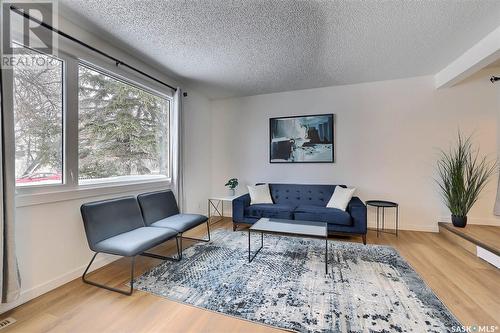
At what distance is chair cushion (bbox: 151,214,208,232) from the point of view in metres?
2.59

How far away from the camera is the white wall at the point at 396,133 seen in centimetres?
329

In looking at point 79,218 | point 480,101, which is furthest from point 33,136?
point 480,101

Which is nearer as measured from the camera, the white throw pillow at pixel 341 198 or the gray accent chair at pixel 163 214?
the gray accent chair at pixel 163 214

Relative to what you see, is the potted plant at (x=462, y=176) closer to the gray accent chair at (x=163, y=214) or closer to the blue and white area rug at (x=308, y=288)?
the blue and white area rug at (x=308, y=288)

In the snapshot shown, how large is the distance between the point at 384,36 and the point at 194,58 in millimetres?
2237

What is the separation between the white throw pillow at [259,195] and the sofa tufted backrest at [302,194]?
147 mm

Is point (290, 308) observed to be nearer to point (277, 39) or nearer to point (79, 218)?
point (79, 218)

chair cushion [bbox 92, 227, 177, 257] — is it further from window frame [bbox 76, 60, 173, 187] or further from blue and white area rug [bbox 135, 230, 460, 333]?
window frame [bbox 76, 60, 173, 187]

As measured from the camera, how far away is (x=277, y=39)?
7.99 feet

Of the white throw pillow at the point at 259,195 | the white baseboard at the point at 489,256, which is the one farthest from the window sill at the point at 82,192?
the white baseboard at the point at 489,256

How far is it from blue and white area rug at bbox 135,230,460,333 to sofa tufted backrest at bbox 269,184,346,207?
3.11ft

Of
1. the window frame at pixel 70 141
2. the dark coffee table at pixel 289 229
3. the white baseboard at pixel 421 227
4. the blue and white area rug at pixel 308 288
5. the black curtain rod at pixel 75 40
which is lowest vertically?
the blue and white area rug at pixel 308 288

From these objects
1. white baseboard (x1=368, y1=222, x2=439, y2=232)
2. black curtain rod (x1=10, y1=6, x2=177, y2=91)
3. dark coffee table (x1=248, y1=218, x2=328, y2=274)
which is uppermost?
black curtain rod (x1=10, y1=6, x2=177, y2=91)

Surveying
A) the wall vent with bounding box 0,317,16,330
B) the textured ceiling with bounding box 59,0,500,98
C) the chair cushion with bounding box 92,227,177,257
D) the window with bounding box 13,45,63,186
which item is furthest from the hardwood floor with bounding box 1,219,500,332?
the textured ceiling with bounding box 59,0,500,98
